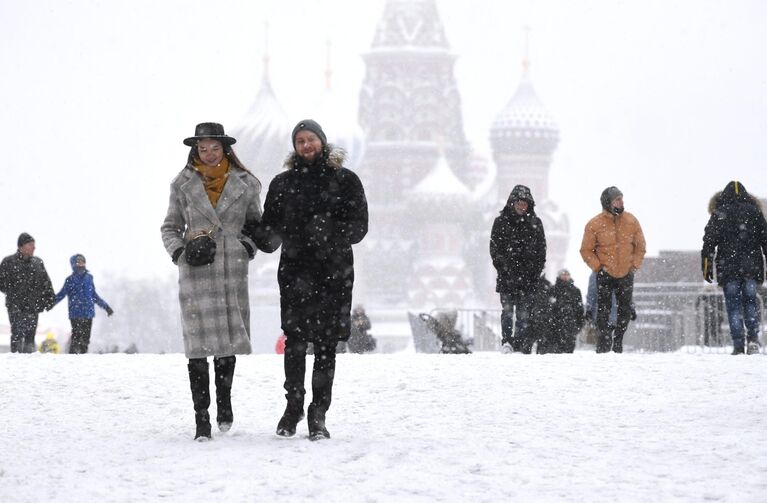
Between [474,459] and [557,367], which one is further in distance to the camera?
[557,367]

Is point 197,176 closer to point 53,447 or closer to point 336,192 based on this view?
point 336,192

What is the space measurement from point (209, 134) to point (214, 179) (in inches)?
8.1

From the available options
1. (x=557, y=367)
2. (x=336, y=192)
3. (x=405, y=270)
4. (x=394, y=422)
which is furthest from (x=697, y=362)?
(x=405, y=270)

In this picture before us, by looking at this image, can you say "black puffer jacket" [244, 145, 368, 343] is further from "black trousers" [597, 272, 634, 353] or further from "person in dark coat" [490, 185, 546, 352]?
"black trousers" [597, 272, 634, 353]

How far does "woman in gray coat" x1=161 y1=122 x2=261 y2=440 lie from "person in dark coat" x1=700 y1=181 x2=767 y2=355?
527 cm

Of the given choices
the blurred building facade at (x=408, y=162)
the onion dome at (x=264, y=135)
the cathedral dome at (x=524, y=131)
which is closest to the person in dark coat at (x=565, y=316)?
the blurred building facade at (x=408, y=162)

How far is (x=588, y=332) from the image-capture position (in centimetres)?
1500

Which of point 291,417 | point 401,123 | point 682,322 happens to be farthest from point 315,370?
point 401,123

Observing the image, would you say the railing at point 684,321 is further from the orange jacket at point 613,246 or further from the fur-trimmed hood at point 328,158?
the fur-trimmed hood at point 328,158

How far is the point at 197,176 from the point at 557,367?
3.46 m

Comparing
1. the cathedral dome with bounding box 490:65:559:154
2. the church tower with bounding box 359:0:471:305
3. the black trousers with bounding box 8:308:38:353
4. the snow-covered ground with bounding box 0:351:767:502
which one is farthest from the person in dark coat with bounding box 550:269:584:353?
the cathedral dome with bounding box 490:65:559:154

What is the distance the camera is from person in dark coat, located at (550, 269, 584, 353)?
13.9m

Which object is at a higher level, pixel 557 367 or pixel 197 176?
pixel 197 176

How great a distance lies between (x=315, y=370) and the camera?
279 inches
